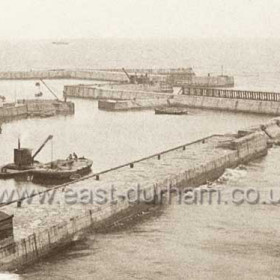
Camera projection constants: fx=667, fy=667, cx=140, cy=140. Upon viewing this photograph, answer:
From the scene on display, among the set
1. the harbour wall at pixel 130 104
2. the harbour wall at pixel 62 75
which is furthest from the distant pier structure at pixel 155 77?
the harbour wall at pixel 130 104

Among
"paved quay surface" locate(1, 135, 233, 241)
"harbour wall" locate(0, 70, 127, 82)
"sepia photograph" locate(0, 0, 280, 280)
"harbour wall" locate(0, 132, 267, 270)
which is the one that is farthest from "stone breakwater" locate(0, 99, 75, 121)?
"harbour wall" locate(0, 70, 127, 82)

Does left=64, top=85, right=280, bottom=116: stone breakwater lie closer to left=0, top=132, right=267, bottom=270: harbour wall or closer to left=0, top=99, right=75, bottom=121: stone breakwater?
left=0, top=99, right=75, bottom=121: stone breakwater

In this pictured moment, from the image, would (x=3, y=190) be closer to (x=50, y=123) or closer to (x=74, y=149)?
(x=74, y=149)

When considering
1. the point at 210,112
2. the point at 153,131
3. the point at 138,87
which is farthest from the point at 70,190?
the point at 138,87

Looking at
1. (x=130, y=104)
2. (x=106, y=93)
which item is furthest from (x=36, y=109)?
(x=106, y=93)

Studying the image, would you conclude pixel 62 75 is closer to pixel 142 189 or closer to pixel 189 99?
pixel 189 99

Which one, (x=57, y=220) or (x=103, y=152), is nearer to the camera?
(x=57, y=220)
